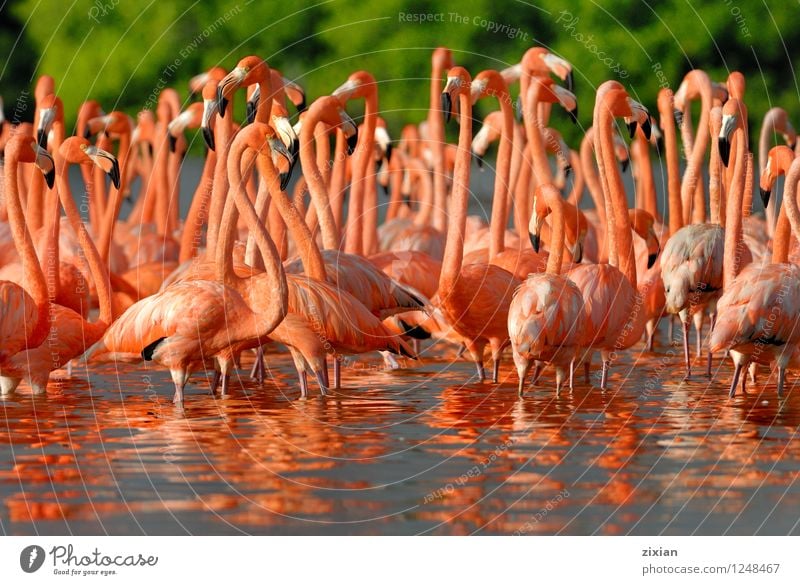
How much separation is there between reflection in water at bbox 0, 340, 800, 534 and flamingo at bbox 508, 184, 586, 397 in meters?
0.27

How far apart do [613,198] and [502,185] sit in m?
1.18

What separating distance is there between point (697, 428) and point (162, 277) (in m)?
5.03

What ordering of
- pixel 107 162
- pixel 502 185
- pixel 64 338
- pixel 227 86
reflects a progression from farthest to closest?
pixel 502 185
pixel 107 162
pixel 227 86
pixel 64 338

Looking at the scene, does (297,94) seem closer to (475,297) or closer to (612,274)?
(475,297)

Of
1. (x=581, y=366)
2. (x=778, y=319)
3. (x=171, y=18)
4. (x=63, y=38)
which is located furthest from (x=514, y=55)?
(x=778, y=319)

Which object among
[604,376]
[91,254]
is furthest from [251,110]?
[604,376]

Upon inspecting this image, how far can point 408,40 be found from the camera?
18.2 m

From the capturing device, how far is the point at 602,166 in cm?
1046

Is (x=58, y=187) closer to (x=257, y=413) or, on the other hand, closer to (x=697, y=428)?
(x=257, y=413)

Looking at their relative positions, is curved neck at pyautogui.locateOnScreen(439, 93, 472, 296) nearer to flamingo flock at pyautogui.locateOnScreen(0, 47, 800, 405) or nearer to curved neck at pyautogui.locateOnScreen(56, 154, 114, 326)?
flamingo flock at pyautogui.locateOnScreen(0, 47, 800, 405)

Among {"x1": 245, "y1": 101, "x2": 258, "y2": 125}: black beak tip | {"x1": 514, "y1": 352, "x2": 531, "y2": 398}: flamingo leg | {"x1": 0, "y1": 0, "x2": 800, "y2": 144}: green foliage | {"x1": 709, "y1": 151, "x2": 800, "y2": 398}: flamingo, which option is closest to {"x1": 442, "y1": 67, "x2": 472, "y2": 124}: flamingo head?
{"x1": 245, "y1": 101, "x2": 258, "y2": 125}: black beak tip

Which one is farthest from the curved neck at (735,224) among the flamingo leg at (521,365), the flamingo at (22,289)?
the flamingo at (22,289)

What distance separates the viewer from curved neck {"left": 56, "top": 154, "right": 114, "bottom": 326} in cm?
955

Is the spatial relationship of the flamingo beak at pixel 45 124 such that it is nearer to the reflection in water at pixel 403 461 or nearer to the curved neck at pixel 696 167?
the reflection in water at pixel 403 461
